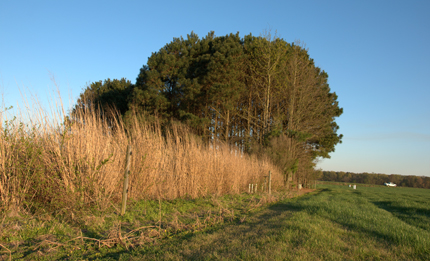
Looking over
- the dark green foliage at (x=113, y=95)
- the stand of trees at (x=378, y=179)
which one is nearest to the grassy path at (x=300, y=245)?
the dark green foliage at (x=113, y=95)

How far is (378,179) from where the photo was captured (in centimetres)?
8494

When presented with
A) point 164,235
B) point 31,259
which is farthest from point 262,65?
point 31,259

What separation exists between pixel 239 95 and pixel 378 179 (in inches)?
3294

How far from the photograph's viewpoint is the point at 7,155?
15.1 ft

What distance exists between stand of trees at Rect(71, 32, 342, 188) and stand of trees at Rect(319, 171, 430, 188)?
195 feet

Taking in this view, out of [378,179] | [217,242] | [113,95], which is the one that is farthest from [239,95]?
[378,179]

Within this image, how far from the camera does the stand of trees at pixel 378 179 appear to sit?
74875 mm

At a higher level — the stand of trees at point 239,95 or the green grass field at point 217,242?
the stand of trees at point 239,95

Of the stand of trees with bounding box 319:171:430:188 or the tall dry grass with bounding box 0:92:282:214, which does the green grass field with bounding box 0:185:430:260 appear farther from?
the stand of trees with bounding box 319:171:430:188

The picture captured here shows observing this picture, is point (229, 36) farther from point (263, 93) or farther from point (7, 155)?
point (7, 155)

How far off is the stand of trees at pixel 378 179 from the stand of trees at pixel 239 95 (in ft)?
195

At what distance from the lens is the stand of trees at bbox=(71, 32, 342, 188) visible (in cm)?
1948

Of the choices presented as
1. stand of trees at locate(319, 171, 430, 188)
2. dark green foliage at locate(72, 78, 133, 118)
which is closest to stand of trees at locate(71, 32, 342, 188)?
dark green foliage at locate(72, 78, 133, 118)

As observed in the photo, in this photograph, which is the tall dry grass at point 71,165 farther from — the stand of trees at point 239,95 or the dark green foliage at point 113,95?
the dark green foliage at point 113,95
